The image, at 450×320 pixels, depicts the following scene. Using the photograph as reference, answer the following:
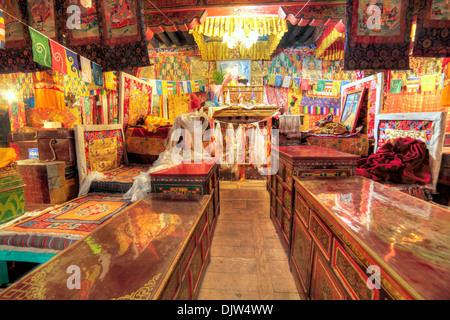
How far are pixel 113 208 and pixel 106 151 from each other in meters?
1.83

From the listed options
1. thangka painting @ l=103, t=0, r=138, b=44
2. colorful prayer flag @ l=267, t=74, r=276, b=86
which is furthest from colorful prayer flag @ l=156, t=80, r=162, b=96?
colorful prayer flag @ l=267, t=74, r=276, b=86

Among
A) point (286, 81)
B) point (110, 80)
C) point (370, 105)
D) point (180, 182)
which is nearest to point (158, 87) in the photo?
point (110, 80)

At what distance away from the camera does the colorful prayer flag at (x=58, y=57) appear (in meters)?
2.71

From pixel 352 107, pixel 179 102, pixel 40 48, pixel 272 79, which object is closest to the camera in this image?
pixel 40 48

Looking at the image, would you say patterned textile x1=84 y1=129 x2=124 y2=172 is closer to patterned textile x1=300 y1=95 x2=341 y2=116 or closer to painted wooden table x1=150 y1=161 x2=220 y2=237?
painted wooden table x1=150 y1=161 x2=220 y2=237

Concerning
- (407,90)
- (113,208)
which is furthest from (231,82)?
(113,208)

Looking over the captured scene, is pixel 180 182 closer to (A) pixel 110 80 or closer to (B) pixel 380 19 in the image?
(A) pixel 110 80

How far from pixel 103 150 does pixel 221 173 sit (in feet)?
8.75

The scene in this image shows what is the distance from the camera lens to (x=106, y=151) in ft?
13.0

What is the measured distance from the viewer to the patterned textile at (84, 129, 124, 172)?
3.52m

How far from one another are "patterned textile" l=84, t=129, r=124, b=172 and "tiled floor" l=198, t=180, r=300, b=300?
238cm

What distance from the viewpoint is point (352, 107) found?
460cm

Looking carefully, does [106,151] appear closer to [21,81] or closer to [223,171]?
[223,171]

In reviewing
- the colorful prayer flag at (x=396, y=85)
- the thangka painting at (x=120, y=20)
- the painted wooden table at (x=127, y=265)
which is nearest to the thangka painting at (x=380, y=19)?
the thangka painting at (x=120, y=20)
